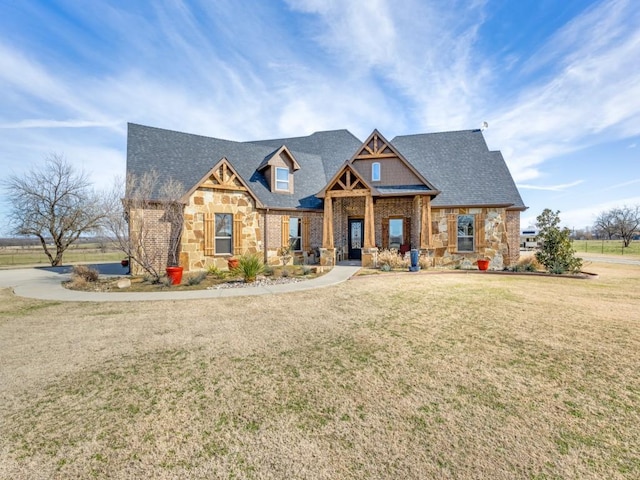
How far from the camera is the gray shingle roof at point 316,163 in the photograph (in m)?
16.0

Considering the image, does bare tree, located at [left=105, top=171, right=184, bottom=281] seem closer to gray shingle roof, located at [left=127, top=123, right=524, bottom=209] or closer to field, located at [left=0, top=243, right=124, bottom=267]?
gray shingle roof, located at [left=127, top=123, right=524, bottom=209]

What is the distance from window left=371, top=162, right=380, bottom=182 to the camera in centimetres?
1741

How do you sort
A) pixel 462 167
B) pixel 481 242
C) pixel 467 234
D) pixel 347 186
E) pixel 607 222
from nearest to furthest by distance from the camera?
pixel 347 186 < pixel 481 242 < pixel 467 234 < pixel 462 167 < pixel 607 222

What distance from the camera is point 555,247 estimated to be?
45.2ft

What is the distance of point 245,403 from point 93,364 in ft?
9.31

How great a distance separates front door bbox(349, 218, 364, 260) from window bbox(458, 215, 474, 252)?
18.5ft

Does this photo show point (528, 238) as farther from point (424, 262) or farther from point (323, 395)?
point (323, 395)

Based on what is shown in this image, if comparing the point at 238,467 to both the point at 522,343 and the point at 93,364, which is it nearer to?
the point at 93,364

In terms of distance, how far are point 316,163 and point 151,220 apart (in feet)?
38.3

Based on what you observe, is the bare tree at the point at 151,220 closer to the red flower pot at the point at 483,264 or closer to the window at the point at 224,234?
the window at the point at 224,234

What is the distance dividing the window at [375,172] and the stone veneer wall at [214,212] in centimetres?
711

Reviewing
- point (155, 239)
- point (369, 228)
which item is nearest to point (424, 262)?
point (369, 228)

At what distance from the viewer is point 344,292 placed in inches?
383

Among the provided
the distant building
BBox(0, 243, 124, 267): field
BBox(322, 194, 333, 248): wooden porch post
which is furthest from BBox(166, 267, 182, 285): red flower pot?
the distant building
